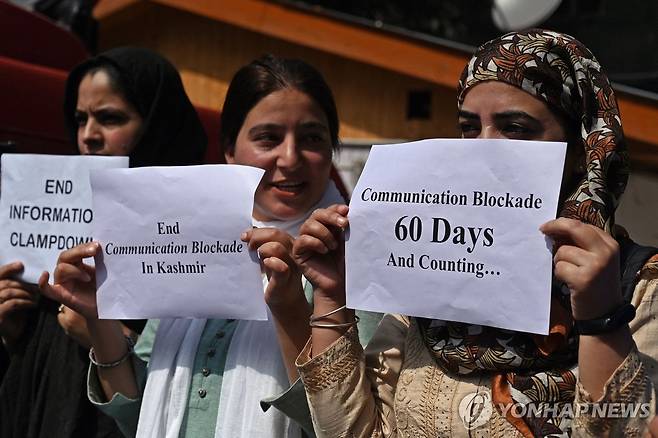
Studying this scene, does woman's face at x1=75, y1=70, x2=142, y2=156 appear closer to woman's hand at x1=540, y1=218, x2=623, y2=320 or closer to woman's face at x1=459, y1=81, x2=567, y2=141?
woman's face at x1=459, y1=81, x2=567, y2=141

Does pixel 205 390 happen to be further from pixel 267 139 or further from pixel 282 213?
pixel 267 139

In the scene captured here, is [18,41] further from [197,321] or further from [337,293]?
[337,293]

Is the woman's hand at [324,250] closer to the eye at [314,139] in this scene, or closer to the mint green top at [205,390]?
the mint green top at [205,390]

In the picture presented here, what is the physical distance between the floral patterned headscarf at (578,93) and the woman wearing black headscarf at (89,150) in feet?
4.95

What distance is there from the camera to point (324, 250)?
217cm

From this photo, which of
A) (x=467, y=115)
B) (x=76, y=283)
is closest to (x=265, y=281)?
(x=76, y=283)

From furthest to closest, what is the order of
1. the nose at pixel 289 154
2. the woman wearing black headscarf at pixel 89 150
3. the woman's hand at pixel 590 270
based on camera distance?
the woman wearing black headscarf at pixel 89 150
the nose at pixel 289 154
the woman's hand at pixel 590 270

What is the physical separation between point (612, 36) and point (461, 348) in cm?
698

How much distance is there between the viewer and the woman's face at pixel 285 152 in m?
2.62

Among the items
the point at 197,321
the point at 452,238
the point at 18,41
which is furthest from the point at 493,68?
the point at 18,41

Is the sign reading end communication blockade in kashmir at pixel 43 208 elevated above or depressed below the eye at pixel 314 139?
below

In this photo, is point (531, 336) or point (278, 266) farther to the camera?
point (278, 266)

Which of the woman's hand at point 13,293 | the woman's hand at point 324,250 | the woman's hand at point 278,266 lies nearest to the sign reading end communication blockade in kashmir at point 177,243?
the woman's hand at point 278,266

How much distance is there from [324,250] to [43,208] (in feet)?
3.93
